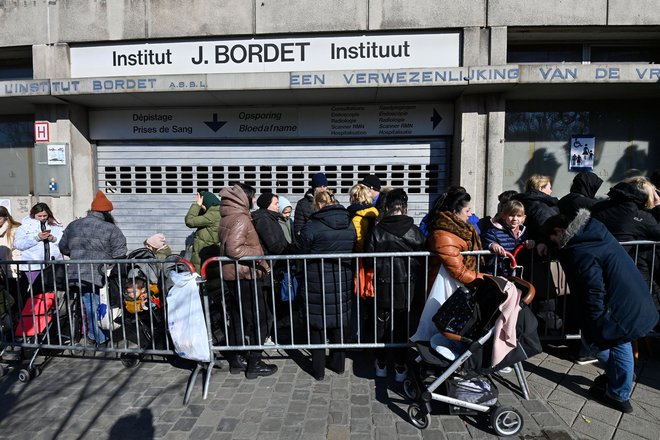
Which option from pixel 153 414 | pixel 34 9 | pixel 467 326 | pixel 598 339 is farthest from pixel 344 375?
pixel 34 9

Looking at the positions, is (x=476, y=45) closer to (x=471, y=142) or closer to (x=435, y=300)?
(x=471, y=142)

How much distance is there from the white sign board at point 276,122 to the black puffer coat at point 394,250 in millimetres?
4048

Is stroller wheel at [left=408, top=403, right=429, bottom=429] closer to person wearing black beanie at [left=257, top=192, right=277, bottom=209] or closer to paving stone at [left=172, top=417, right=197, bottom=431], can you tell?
paving stone at [left=172, top=417, right=197, bottom=431]

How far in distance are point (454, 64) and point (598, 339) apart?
506 cm

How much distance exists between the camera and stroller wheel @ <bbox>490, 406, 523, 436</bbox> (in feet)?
9.67

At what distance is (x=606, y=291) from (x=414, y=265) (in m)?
1.55

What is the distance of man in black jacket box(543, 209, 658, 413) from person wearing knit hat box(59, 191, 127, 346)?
478cm

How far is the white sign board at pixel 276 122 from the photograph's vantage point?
24.3 ft

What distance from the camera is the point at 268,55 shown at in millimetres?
7004

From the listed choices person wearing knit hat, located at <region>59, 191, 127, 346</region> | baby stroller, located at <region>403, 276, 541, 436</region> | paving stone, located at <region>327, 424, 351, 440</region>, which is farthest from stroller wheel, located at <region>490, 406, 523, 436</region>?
person wearing knit hat, located at <region>59, 191, 127, 346</region>

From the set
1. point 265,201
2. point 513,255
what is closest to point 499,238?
point 513,255

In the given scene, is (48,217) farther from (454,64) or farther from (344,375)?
(454,64)

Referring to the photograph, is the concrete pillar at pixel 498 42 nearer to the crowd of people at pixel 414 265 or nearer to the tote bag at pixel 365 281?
the crowd of people at pixel 414 265

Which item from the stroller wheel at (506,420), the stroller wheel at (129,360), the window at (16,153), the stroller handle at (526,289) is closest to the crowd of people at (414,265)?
the stroller handle at (526,289)
